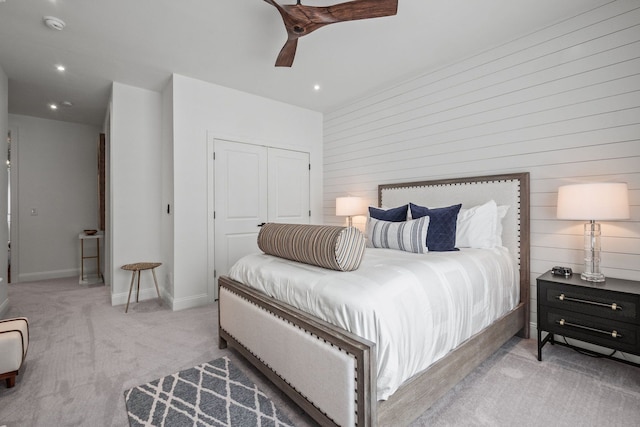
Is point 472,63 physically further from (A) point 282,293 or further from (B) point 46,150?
(B) point 46,150

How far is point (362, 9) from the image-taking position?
6.49 feet

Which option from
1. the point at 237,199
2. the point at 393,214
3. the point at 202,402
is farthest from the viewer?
the point at 237,199

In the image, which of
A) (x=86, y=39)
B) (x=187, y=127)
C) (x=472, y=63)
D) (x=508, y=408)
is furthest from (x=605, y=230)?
(x=86, y=39)

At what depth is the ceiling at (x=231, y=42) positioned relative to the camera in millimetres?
2346

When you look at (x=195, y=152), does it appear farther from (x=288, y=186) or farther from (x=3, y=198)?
(x=3, y=198)

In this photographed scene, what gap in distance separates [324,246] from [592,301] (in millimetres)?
1850

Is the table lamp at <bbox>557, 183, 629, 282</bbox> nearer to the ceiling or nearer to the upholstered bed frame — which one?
the upholstered bed frame

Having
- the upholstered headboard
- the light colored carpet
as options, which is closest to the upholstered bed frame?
the upholstered headboard

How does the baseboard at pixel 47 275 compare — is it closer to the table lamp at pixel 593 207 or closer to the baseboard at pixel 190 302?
the baseboard at pixel 190 302

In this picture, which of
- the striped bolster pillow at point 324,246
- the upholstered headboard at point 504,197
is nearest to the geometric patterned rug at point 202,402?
the striped bolster pillow at point 324,246

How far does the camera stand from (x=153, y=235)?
396 centimetres

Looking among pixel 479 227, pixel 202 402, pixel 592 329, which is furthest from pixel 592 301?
pixel 202 402

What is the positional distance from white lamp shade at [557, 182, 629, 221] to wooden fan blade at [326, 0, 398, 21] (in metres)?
1.77

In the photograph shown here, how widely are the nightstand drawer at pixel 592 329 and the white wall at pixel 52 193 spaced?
21.0 ft
